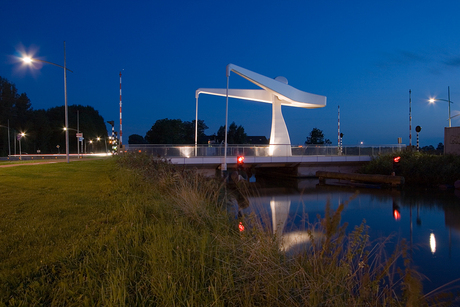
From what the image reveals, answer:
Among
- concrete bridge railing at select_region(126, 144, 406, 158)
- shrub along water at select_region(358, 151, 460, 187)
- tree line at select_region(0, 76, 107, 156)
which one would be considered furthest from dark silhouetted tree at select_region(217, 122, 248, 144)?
→ shrub along water at select_region(358, 151, 460, 187)

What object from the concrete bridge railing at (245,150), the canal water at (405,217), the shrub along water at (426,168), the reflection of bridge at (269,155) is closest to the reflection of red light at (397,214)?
the canal water at (405,217)

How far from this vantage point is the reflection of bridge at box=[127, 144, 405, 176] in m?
23.0

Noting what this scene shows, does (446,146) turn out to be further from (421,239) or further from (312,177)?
(421,239)

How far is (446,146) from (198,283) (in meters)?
26.8

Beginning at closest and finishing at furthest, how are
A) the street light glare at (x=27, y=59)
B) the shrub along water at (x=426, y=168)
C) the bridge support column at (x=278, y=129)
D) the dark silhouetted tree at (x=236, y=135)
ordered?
the street light glare at (x=27, y=59) < the shrub along water at (x=426, y=168) < the bridge support column at (x=278, y=129) < the dark silhouetted tree at (x=236, y=135)

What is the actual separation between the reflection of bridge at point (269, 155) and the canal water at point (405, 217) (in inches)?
251

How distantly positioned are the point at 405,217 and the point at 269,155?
1427 centimetres

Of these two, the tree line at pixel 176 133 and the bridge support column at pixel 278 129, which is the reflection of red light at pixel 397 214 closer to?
the bridge support column at pixel 278 129

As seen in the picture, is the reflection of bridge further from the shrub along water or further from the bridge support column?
the shrub along water

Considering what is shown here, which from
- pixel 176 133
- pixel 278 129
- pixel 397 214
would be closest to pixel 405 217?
pixel 397 214

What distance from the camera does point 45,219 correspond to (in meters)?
5.25

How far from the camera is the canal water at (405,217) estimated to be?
573 centimetres

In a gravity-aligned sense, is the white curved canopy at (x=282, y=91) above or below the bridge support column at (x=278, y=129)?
above

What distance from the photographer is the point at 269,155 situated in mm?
25078
